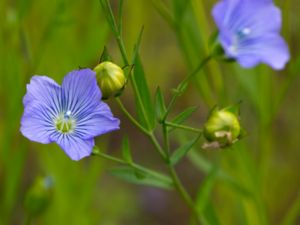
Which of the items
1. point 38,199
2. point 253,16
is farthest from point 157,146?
point 38,199

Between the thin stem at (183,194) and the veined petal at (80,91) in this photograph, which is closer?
the veined petal at (80,91)

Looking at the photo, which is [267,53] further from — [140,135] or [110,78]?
[140,135]

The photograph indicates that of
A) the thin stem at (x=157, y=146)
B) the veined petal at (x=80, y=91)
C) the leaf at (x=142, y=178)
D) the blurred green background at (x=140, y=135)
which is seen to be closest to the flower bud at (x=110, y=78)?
the veined petal at (x=80, y=91)

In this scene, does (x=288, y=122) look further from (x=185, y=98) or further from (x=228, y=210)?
(x=228, y=210)

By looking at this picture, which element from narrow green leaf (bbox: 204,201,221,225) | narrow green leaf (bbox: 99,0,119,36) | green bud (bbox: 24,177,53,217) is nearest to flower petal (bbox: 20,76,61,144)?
narrow green leaf (bbox: 99,0,119,36)

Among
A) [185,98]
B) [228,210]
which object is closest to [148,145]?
[185,98]

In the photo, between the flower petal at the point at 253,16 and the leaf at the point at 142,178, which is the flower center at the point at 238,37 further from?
the leaf at the point at 142,178

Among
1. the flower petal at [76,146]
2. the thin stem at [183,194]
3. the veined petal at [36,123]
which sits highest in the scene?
the veined petal at [36,123]
